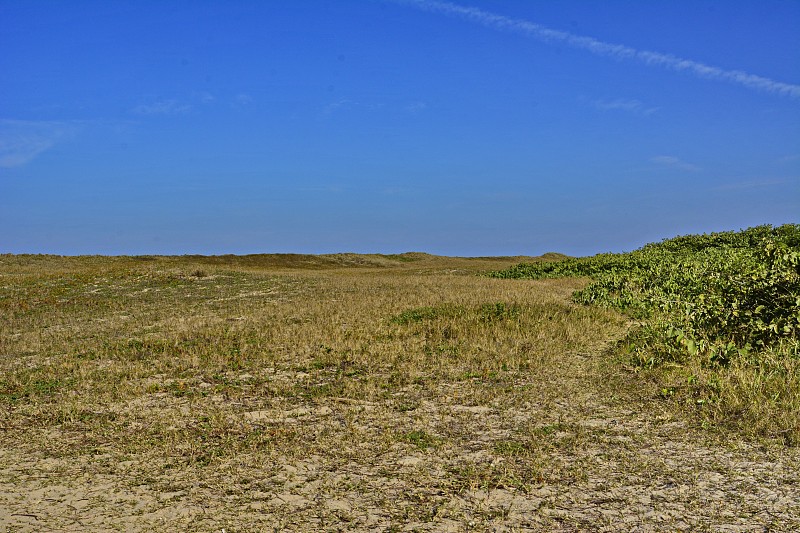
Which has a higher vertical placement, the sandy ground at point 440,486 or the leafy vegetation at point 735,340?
the leafy vegetation at point 735,340

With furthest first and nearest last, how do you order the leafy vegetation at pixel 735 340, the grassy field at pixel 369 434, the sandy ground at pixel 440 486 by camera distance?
the leafy vegetation at pixel 735 340, the grassy field at pixel 369 434, the sandy ground at pixel 440 486

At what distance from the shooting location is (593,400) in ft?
29.5

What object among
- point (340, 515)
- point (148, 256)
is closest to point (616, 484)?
point (340, 515)

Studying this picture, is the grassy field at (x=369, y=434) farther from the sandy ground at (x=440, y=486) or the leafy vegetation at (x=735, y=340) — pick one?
the leafy vegetation at (x=735, y=340)

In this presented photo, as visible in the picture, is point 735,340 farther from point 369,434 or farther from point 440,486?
point 440,486

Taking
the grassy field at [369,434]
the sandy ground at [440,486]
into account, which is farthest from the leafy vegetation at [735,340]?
the sandy ground at [440,486]

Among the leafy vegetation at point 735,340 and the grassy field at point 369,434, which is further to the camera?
the leafy vegetation at point 735,340

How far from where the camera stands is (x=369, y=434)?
7.74 m

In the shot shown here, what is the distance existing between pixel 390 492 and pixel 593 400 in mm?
4345

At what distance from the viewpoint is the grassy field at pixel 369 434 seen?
557 cm

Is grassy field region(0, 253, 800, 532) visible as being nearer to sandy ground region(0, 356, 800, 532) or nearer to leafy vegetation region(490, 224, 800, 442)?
sandy ground region(0, 356, 800, 532)

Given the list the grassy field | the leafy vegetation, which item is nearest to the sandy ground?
the grassy field

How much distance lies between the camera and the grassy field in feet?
18.3

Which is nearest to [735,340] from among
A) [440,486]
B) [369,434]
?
[369,434]
